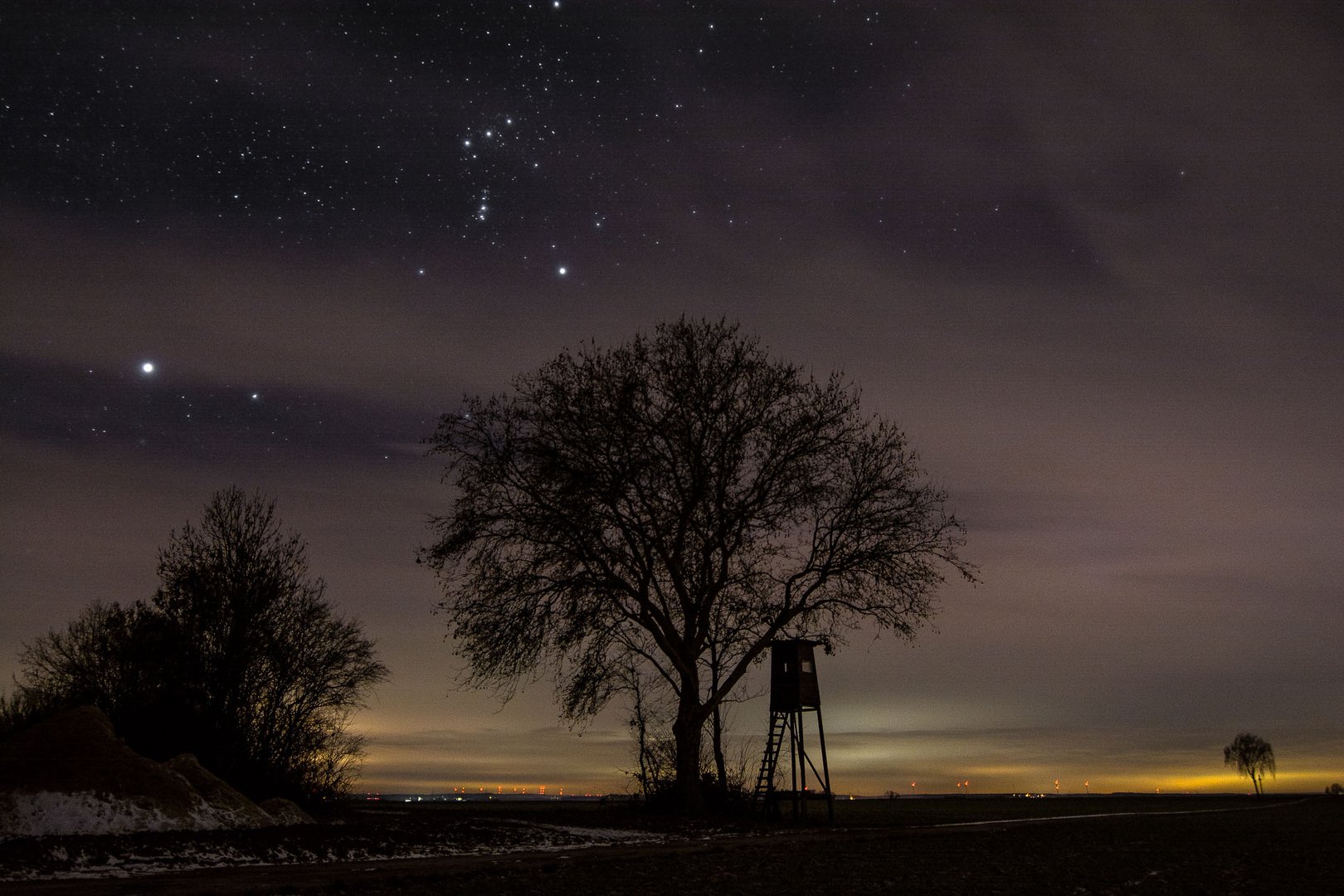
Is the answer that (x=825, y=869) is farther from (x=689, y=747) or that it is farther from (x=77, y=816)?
(x=689, y=747)

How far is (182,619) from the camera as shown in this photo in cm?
2636

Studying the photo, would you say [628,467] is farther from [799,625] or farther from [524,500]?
[799,625]

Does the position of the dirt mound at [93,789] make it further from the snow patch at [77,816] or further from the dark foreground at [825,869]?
the dark foreground at [825,869]

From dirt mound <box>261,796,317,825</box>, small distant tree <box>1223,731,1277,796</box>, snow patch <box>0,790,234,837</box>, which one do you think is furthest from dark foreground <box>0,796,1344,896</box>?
small distant tree <box>1223,731,1277,796</box>

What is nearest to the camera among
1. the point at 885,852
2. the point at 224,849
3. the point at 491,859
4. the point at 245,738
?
the point at 224,849

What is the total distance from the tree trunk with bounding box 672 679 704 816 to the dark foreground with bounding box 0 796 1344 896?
3.41 m

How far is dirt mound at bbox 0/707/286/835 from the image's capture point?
1552cm

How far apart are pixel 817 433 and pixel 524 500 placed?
859cm

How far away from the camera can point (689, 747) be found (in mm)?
28734

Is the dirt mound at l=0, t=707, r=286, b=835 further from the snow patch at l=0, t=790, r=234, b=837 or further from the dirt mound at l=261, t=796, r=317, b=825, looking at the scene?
Answer: the dirt mound at l=261, t=796, r=317, b=825

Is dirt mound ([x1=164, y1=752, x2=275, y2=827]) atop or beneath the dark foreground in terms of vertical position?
atop

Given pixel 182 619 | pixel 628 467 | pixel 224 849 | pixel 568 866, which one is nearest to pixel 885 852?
pixel 568 866

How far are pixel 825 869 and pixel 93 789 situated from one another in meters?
11.4

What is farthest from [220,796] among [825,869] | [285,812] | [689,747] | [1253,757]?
[1253,757]
